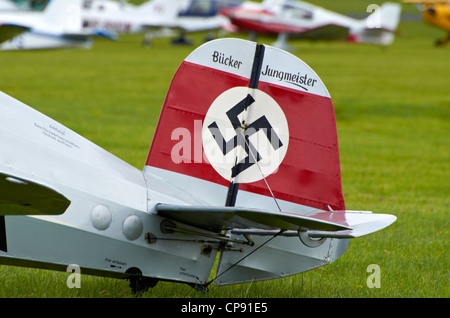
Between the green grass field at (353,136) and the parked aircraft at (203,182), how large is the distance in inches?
20.3

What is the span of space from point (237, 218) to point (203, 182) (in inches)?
33.3

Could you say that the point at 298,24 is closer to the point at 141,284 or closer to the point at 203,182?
the point at 203,182

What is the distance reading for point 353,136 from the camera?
50.3 feet

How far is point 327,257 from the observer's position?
476 centimetres

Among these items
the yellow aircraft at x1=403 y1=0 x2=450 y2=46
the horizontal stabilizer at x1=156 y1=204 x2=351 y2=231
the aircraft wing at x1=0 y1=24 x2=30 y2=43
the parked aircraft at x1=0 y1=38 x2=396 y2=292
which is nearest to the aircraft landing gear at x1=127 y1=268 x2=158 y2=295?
the parked aircraft at x1=0 y1=38 x2=396 y2=292

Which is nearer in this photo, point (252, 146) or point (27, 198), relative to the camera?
point (27, 198)

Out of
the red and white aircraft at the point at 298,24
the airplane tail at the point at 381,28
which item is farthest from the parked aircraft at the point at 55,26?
the airplane tail at the point at 381,28

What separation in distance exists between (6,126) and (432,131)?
45.3ft

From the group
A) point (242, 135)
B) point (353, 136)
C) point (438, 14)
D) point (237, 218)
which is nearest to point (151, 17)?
point (438, 14)

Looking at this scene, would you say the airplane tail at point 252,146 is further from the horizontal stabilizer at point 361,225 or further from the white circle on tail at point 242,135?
the horizontal stabilizer at point 361,225

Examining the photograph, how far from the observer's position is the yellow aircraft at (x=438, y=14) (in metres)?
44.9

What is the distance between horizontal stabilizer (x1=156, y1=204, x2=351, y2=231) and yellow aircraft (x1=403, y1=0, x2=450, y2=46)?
142 feet

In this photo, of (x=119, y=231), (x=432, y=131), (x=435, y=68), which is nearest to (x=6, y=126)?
(x=119, y=231)
